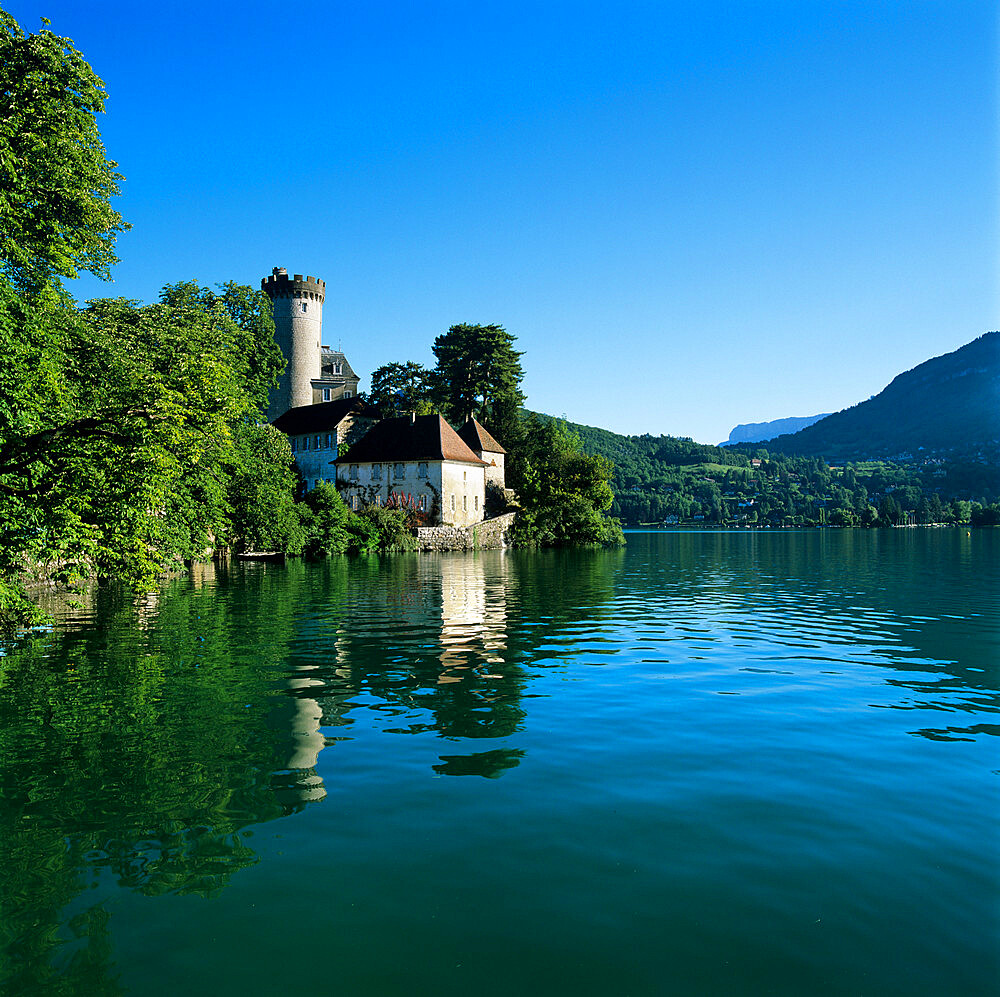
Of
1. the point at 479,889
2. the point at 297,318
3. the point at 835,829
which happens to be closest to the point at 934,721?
the point at 835,829

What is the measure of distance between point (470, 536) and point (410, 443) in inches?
384

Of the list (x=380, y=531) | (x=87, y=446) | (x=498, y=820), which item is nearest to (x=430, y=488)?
(x=380, y=531)

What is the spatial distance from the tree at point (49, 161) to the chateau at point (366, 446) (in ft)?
146

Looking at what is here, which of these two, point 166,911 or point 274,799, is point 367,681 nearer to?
point 274,799

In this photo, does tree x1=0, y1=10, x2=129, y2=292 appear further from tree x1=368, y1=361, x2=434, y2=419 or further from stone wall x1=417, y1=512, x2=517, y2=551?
tree x1=368, y1=361, x2=434, y2=419

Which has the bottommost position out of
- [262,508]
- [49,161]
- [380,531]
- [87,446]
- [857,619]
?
[857,619]

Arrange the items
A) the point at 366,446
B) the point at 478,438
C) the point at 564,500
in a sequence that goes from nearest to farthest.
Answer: the point at 366,446 → the point at 564,500 → the point at 478,438

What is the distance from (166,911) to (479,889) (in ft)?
7.38

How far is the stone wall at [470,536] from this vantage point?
66125 millimetres

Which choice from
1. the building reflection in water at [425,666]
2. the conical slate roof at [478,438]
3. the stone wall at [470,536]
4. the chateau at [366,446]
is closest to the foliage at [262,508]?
the stone wall at [470,536]

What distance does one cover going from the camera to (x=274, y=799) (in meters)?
7.99

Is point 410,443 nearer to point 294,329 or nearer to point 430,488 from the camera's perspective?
point 430,488

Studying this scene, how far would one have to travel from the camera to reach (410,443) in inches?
2788

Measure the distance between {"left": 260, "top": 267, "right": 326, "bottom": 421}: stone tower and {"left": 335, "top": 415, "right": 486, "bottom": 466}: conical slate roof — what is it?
17.6 metres
